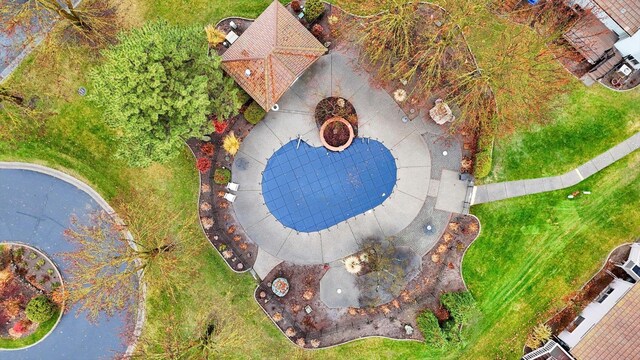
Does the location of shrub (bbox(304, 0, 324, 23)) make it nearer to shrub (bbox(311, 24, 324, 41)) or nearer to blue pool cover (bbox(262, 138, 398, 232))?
shrub (bbox(311, 24, 324, 41))

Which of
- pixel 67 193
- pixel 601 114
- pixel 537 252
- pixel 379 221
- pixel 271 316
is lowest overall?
pixel 67 193

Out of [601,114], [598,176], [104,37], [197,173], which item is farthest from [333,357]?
[104,37]

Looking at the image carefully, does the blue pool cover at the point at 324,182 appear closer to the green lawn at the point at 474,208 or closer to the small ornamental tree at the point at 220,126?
the small ornamental tree at the point at 220,126

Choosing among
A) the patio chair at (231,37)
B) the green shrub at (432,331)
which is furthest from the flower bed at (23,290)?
the green shrub at (432,331)

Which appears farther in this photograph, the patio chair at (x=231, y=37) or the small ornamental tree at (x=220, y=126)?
the patio chair at (x=231, y=37)

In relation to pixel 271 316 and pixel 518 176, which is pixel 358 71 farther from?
pixel 271 316

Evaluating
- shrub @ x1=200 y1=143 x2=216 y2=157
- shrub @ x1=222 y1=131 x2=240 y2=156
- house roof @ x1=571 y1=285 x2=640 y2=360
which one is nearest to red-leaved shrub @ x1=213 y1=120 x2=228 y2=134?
shrub @ x1=222 y1=131 x2=240 y2=156

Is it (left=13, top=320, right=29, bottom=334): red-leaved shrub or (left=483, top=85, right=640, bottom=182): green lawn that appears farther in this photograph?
(left=483, top=85, right=640, bottom=182): green lawn
